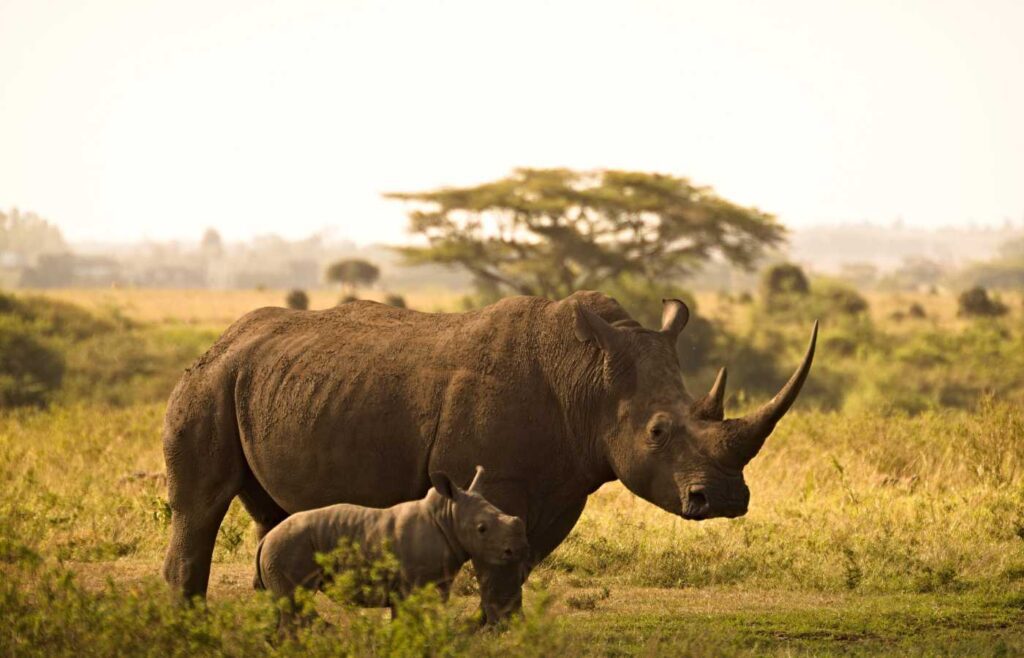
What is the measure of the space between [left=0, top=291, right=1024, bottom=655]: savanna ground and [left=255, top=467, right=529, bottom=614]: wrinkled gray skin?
0.86ft

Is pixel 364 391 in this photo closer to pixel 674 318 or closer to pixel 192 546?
pixel 192 546

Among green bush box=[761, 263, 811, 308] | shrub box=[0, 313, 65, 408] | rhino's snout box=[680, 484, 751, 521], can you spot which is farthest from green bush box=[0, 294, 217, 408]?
rhino's snout box=[680, 484, 751, 521]

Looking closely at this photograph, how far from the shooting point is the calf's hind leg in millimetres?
8469

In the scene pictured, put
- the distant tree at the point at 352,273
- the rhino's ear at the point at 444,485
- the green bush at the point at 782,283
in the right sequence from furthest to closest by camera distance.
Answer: the distant tree at the point at 352,273
the green bush at the point at 782,283
the rhino's ear at the point at 444,485

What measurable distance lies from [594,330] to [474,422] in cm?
76

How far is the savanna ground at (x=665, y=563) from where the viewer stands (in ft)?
21.7

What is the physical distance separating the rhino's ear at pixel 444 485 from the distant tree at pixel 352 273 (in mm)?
54563

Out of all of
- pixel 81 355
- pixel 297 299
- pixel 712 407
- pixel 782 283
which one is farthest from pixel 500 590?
pixel 782 283

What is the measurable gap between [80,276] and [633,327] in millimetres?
100514

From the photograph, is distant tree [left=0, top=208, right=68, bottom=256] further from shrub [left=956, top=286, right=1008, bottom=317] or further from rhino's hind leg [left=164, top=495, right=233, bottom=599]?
rhino's hind leg [left=164, top=495, right=233, bottom=599]

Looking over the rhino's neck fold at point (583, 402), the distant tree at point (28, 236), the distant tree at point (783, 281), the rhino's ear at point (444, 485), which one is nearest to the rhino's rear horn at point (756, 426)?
the rhino's neck fold at point (583, 402)

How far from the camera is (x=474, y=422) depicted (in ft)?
25.3

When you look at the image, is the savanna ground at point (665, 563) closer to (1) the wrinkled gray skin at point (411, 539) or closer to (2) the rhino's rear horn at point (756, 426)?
(1) the wrinkled gray skin at point (411, 539)

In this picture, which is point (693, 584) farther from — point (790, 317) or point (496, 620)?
point (790, 317)
